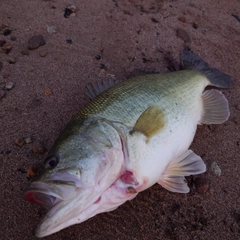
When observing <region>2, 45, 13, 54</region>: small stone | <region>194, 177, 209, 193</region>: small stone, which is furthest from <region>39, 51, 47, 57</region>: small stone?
<region>194, 177, 209, 193</region>: small stone

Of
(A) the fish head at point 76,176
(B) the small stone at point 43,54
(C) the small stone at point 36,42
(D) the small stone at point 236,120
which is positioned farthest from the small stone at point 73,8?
(D) the small stone at point 236,120

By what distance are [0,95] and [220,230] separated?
2.63 metres

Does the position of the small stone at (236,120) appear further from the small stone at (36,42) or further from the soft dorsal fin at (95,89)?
the small stone at (36,42)

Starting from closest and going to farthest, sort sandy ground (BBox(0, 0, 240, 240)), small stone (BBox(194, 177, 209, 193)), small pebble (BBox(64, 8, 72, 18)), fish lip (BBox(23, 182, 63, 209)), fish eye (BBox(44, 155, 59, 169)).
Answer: fish lip (BBox(23, 182, 63, 209))
fish eye (BBox(44, 155, 59, 169))
sandy ground (BBox(0, 0, 240, 240))
small stone (BBox(194, 177, 209, 193))
small pebble (BBox(64, 8, 72, 18))

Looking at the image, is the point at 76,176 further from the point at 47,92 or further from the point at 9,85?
the point at 9,85

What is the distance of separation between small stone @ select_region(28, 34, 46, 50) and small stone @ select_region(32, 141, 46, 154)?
4.57ft

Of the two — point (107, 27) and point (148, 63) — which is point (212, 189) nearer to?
point (148, 63)

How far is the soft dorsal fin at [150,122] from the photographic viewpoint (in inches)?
90.3

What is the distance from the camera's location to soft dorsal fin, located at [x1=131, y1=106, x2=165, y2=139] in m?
2.29

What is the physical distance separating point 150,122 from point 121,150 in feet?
1.24

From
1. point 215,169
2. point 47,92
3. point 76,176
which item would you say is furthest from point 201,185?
point 47,92

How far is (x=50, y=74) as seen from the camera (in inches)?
131

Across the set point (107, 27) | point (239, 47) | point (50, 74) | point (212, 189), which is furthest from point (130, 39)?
point (212, 189)

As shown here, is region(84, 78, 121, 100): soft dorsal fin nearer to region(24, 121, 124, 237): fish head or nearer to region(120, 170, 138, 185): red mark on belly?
region(24, 121, 124, 237): fish head
